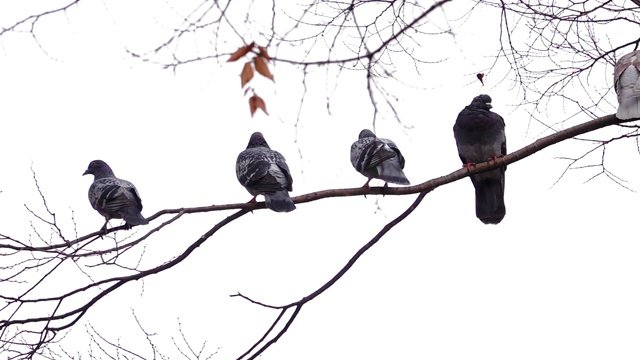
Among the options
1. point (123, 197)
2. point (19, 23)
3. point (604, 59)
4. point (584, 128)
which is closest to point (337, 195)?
point (584, 128)

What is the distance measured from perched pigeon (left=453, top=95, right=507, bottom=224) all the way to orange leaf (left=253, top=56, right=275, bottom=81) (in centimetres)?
427

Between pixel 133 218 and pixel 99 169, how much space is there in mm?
1671

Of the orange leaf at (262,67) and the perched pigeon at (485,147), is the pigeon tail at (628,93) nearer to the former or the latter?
the perched pigeon at (485,147)

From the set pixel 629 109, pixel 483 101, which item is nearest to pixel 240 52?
pixel 629 109

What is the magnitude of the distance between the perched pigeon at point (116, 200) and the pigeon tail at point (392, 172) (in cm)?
197

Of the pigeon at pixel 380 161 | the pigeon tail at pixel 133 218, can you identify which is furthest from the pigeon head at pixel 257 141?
the pigeon at pixel 380 161

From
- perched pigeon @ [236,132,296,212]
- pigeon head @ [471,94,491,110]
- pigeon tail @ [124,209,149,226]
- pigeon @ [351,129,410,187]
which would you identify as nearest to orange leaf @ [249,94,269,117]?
perched pigeon @ [236,132,296,212]

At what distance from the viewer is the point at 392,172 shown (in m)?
6.60

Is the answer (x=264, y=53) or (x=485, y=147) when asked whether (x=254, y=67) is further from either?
(x=485, y=147)

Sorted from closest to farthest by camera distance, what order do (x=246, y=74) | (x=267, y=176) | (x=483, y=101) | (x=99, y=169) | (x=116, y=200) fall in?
(x=246, y=74), (x=267, y=176), (x=483, y=101), (x=116, y=200), (x=99, y=169)

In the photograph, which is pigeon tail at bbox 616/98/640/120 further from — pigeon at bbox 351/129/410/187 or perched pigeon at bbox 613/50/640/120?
pigeon at bbox 351/129/410/187

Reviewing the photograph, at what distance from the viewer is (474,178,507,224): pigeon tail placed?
22.7 feet

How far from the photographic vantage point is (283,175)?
7.00 metres

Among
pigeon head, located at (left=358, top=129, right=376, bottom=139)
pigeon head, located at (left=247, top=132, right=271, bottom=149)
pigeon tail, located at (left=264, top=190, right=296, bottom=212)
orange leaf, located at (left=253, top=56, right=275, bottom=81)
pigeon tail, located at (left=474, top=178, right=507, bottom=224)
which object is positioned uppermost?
pigeon head, located at (left=247, top=132, right=271, bottom=149)
